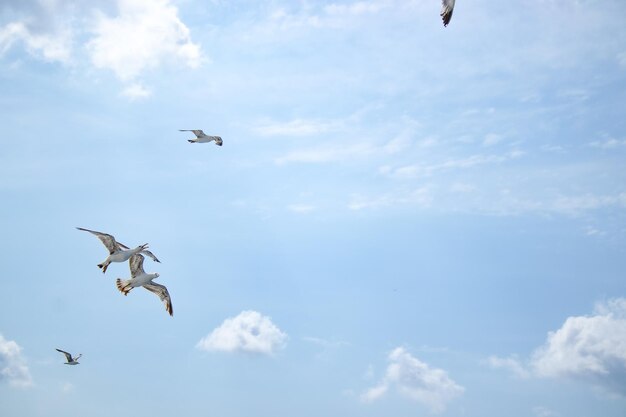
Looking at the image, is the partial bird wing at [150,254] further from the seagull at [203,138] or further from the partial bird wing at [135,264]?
the seagull at [203,138]

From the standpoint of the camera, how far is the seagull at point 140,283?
60094 millimetres

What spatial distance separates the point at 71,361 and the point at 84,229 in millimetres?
39527

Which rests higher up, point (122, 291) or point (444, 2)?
point (444, 2)

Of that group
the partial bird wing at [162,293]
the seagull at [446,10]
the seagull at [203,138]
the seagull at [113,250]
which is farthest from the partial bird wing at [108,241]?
the seagull at [446,10]

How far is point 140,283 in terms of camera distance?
60.8m

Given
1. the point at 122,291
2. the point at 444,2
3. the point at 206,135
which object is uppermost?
the point at 206,135

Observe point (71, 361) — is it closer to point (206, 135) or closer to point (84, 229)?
point (206, 135)

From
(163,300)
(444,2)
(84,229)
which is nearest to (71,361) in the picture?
(163,300)

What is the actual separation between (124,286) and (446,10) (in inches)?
1368

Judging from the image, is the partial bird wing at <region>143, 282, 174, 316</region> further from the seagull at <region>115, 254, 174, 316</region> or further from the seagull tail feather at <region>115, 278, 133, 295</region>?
the seagull tail feather at <region>115, 278, 133, 295</region>

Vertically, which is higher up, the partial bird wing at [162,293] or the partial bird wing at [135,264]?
the partial bird wing at [135,264]

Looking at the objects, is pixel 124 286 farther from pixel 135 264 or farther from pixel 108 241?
pixel 108 241

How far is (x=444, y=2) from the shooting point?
139 ft

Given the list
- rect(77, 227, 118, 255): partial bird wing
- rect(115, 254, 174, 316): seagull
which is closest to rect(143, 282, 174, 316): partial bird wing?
rect(115, 254, 174, 316): seagull
